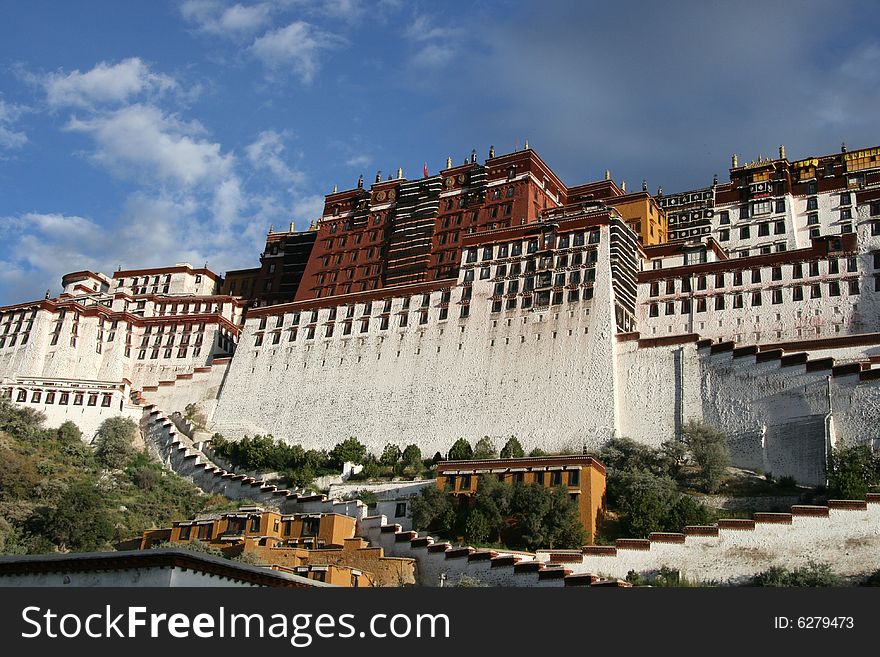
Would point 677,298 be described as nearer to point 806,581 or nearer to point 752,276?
point 752,276

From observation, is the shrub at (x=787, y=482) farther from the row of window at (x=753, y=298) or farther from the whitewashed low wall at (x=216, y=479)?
the whitewashed low wall at (x=216, y=479)

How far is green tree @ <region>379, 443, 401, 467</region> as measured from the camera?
66.5 m

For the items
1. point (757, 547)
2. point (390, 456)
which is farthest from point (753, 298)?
point (757, 547)

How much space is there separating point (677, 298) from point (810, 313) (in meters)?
8.45

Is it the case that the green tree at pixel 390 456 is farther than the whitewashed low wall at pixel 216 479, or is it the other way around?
the green tree at pixel 390 456

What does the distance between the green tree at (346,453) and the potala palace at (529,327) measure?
7.58 ft

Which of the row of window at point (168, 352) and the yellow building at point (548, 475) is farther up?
the row of window at point (168, 352)

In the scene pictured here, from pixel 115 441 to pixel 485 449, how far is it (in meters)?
25.5

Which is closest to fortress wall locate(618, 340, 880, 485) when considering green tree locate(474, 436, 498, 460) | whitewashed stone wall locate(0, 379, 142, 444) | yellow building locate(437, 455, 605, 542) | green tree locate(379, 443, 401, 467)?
green tree locate(474, 436, 498, 460)

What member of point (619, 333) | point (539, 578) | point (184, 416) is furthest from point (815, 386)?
point (184, 416)

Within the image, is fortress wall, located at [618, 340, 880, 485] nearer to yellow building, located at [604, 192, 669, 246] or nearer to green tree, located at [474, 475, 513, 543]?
green tree, located at [474, 475, 513, 543]

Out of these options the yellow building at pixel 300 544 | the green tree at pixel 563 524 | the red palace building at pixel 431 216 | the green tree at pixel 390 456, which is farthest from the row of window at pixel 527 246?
the yellow building at pixel 300 544

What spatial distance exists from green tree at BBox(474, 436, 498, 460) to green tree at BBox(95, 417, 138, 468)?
918 inches

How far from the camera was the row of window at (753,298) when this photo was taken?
64.8 m
